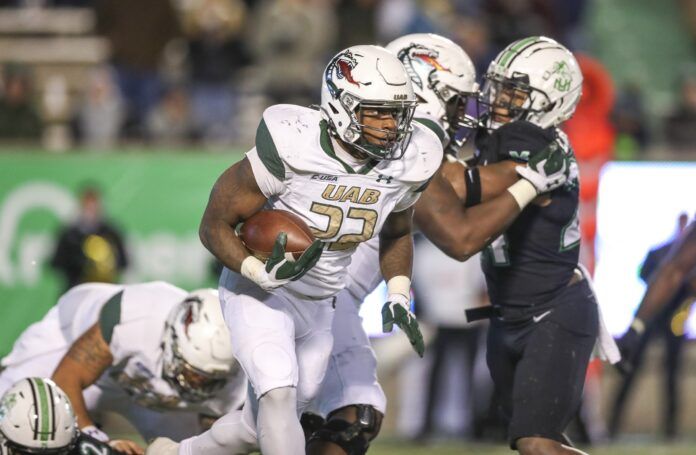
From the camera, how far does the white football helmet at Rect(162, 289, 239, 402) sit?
620 cm

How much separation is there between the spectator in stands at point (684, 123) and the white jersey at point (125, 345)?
6560 mm

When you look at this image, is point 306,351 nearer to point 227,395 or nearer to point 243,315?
point 243,315

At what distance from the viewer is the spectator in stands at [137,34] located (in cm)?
1218

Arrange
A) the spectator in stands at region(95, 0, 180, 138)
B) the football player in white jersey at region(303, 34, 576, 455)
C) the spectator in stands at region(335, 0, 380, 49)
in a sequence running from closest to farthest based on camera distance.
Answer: the football player in white jersey at region(303, 34, 576, 455), the spectator in stands at region(95, 0, 180, 138), the spectator in stands at region(335, 0, 380, 49)

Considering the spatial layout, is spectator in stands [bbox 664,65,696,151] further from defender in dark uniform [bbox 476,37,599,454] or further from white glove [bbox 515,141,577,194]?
white glove [bbox 515,141,577,194]

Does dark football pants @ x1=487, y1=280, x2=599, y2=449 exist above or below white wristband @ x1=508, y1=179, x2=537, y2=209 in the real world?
below

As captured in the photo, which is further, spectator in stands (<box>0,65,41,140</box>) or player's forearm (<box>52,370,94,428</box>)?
spectator in stands (<box>0,65,41,140</box>)

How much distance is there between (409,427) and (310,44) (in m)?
3.70

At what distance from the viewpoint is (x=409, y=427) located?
10625 mm

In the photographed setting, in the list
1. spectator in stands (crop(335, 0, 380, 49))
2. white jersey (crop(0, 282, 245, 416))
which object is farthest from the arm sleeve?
spectator in stands (crop(335, 0, 380, 49))

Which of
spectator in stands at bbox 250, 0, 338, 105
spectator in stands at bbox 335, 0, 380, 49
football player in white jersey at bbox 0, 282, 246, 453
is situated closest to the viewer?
football player in white jersey at bbox 0, 282, 246, 453

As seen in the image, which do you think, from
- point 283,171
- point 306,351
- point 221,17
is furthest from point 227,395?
point 221,17

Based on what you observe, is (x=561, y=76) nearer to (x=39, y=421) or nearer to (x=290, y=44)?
(x=39, y=421)

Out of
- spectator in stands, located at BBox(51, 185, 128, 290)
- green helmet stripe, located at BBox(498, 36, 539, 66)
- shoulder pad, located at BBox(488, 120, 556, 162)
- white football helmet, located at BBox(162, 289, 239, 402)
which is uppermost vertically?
green helmet stripe, located at BBox(498, 36, 539, 66)
